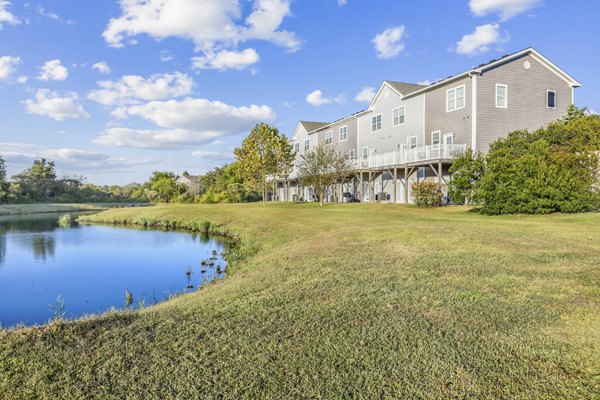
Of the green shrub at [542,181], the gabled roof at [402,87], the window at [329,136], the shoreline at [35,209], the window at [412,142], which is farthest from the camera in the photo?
the shoreline at [35,209]

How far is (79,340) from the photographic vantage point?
4.71m

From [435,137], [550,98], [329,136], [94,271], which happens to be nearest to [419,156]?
[435,137]

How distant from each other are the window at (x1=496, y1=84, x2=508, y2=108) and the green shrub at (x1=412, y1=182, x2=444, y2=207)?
6.55m

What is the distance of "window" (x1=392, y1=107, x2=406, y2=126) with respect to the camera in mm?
31297

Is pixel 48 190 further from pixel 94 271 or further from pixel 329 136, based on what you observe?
pixel 94 271

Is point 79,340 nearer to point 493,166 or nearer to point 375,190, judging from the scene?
point 493,166

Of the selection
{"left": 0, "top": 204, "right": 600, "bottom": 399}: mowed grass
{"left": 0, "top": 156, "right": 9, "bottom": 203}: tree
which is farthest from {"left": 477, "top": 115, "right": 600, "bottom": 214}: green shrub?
{"left": 0, "top": 156, "right": 9, "bottom": 203}: tree

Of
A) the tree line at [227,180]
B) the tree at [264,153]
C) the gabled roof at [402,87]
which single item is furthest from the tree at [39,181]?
→ the gabled roof at [402,87]

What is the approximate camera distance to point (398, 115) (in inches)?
1250

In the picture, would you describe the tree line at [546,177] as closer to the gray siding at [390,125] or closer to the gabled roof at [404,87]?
the gray siding at [390,125]

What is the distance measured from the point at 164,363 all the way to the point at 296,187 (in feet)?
150

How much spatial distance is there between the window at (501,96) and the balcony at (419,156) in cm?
360

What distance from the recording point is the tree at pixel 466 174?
73.3 feet

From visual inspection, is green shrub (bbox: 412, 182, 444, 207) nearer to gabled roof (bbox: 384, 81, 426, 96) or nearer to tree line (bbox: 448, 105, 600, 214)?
tree line (bbox: 448, 105, 600, 214)
